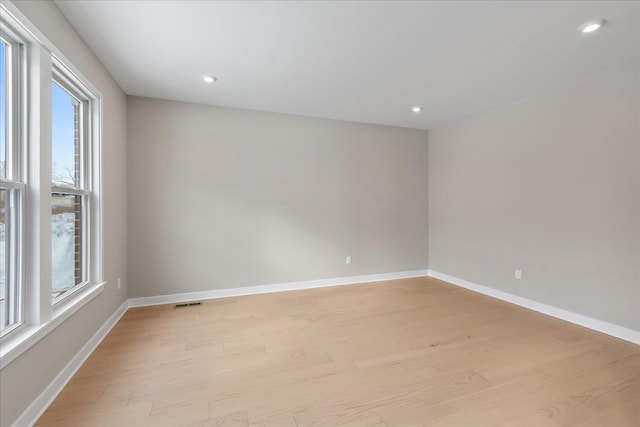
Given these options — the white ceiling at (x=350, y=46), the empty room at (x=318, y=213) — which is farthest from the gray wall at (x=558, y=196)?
the white ceiling at (x=350, y=46)

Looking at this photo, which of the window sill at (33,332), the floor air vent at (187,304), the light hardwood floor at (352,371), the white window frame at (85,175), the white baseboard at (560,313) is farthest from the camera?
the floor air vent at (187,304)

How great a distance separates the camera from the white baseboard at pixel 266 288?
11.4 ft

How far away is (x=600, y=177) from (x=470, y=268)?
1878 mm

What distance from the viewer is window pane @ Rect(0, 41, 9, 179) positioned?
149cm

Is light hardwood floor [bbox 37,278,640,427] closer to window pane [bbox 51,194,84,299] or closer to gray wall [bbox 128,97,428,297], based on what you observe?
window pane [bbox 51,194,84,299]

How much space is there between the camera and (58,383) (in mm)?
1812

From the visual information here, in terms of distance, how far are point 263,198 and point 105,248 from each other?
183 centimetres

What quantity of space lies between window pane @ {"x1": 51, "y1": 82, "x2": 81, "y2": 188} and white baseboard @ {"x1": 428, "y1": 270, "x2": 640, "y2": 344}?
15.4ft

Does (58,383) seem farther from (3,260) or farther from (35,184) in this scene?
(35,184)

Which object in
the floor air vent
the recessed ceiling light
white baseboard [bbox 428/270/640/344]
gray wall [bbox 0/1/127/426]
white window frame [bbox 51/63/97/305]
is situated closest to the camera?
gray wall [bbox 0/1/127/426]

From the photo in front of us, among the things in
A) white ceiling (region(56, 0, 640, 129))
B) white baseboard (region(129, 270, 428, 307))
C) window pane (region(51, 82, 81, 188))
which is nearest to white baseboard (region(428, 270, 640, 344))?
white baseboard (region(129, 270, 428, 307))

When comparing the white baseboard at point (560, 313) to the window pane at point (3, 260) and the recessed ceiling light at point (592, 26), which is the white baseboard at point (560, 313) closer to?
the recessed ceiling light at point (592, 26)

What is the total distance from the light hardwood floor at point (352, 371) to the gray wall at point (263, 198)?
0.78 metres

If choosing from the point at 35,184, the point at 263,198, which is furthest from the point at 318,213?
the point at 35,184
